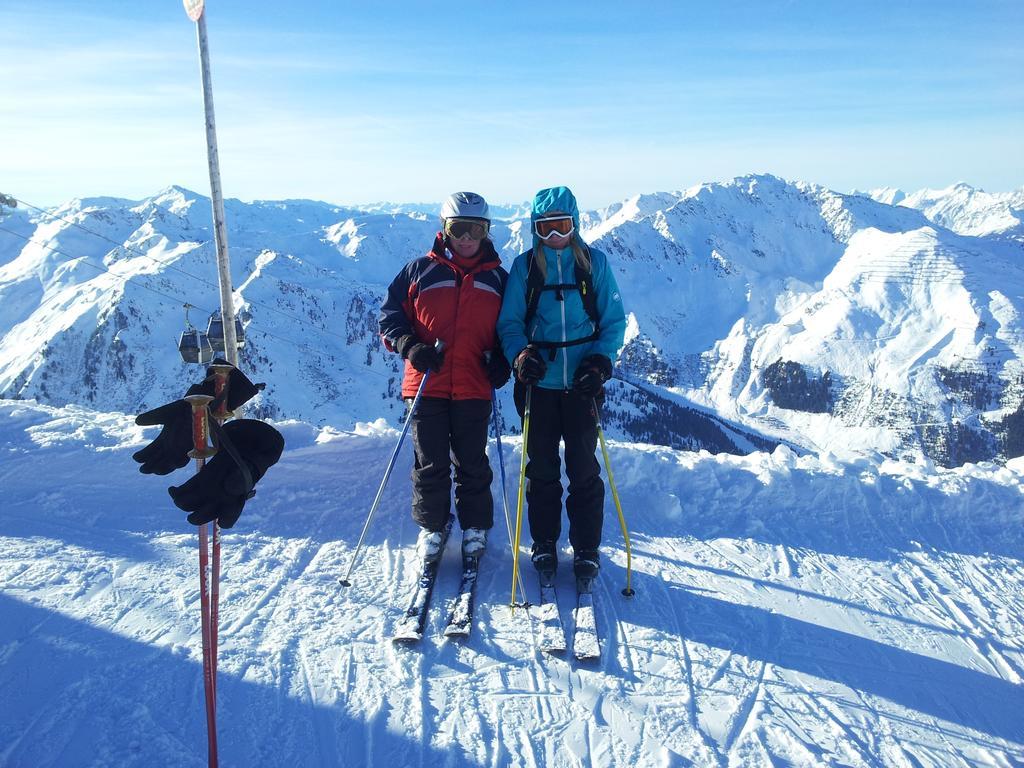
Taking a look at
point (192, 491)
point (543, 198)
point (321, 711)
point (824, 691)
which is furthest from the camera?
point (543, 198)

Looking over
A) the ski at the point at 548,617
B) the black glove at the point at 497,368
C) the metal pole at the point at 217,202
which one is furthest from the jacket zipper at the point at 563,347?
the metal pole at the point at 217,202

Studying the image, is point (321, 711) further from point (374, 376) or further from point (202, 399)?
point (374, 376)

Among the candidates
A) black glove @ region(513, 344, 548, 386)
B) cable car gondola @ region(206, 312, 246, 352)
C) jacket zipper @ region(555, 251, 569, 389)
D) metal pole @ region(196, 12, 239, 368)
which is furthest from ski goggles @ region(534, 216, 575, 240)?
metal pole @ region(196, 12, 239, 368)

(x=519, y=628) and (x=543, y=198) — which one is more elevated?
(x=543, y=198)

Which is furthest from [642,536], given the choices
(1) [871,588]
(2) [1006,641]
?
(2) [1006,641]

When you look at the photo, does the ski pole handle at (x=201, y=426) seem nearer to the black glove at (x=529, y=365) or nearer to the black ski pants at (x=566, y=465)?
the black glove at (x=529, y=365)

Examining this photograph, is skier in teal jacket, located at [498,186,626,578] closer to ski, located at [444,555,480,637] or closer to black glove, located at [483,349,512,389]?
black glove, located at [483,349,512,389]

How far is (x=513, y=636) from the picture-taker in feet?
14.3

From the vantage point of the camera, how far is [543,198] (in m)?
4.97

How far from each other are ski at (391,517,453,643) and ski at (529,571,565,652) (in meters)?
A: 0.79

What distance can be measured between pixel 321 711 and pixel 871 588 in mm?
4430

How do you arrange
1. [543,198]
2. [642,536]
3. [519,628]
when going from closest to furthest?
[519,628], [543,198], [642,536]

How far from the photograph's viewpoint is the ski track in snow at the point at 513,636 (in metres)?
3.39

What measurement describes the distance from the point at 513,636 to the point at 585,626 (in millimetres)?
505
